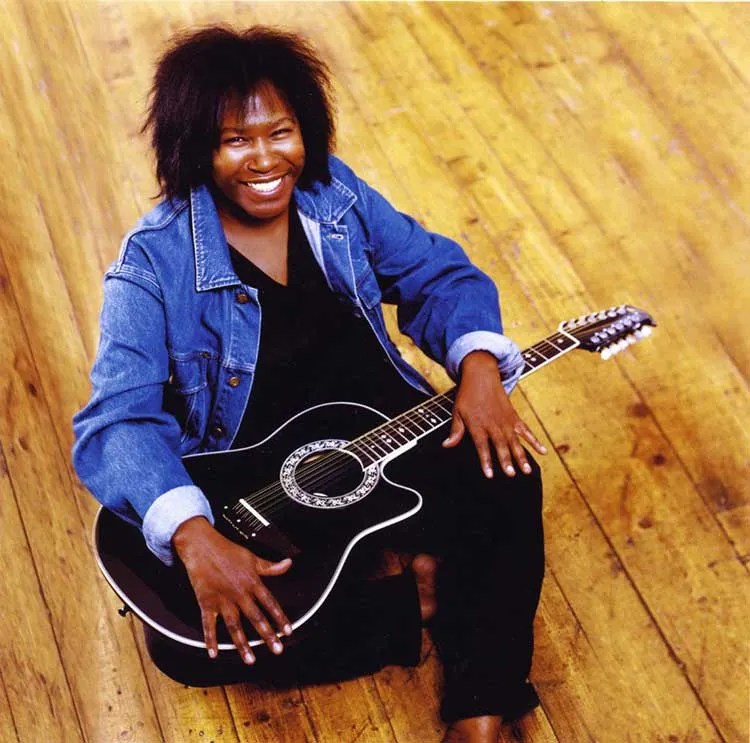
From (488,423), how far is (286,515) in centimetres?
36

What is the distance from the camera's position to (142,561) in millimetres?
1538

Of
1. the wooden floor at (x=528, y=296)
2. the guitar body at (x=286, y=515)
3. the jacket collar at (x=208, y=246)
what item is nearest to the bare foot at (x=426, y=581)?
the wooden floor at (x=528, y=296)

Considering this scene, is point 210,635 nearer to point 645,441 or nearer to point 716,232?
point 645,441

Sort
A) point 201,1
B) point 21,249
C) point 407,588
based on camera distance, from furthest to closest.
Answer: point 201,1 < point 21,249 < point 407,588

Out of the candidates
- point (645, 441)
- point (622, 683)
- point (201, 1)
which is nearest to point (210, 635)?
point (622, 683)

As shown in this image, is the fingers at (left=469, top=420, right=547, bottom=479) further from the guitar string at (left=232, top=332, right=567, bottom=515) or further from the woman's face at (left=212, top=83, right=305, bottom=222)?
the woman's face at (left=212, top=83, right=305, bottom=222)

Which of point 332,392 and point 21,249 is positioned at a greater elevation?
point 332,392

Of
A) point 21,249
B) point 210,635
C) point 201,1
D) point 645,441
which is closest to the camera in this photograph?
point 210,635

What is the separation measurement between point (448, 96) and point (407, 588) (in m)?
1.61

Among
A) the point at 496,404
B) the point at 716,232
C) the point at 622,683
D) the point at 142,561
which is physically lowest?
the point at 622,683

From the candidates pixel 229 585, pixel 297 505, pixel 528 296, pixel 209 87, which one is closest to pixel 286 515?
pixel 297 505

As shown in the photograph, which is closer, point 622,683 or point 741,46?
point 622,683

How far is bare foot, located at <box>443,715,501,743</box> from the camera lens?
5.38 ft

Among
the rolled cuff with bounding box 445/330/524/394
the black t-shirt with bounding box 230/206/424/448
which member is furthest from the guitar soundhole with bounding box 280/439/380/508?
the rolled cuff with bounding box 445/330/524/394
